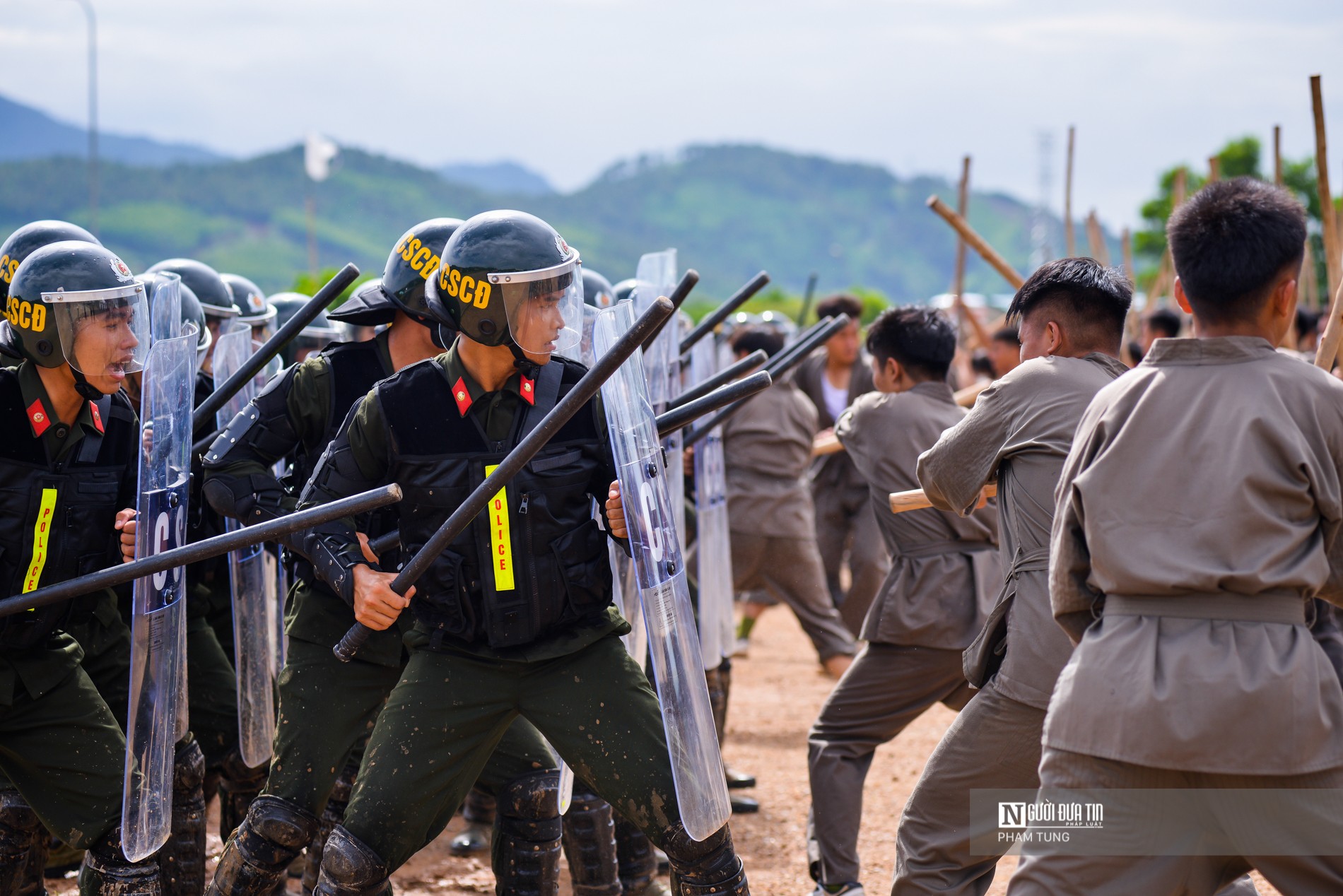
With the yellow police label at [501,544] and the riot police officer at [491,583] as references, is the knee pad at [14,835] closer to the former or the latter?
the riot police officer at [491,583]

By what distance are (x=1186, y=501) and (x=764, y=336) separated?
19.0 ft

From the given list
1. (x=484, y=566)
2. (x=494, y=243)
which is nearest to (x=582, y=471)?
(x=484, y=566)

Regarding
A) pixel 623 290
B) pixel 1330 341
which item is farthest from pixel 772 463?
pixel 1330 341

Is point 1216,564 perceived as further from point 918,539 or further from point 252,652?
point 252,652

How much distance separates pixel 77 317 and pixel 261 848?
1.62 meters

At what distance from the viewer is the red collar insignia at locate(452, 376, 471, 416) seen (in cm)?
361

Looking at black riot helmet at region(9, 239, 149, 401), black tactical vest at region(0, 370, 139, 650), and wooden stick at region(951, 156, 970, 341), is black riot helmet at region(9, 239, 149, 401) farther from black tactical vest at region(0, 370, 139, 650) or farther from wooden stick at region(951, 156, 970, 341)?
wooden stick at region(951, 156, 970, 341)

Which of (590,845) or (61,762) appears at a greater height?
(61,762)

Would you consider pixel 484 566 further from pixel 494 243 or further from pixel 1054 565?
pixel 1054 565

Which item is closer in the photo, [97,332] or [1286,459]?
[1286,459]

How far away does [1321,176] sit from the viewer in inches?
225

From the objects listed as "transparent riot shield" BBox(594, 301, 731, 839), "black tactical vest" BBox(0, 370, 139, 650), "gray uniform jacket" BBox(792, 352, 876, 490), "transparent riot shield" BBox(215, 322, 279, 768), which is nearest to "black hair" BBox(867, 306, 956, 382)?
"transparent riot shield" BBox(594, 301, 731, 839)

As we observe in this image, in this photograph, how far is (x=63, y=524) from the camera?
3.84m

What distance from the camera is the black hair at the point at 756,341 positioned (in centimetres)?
822
